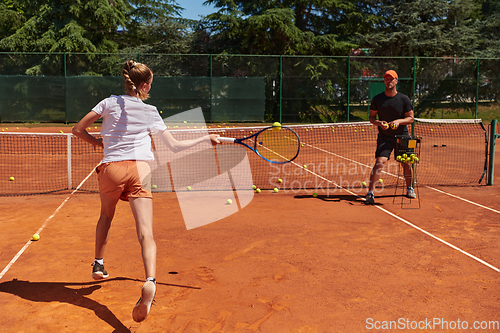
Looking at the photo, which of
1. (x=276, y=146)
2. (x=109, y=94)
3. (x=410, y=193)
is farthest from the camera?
(x=109, y=94)

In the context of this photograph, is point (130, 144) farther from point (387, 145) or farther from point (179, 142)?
point (387, 145)

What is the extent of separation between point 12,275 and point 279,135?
12.2 m

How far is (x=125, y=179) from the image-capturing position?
119 inches

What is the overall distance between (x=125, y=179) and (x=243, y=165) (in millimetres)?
7114

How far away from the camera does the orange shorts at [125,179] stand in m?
3.04

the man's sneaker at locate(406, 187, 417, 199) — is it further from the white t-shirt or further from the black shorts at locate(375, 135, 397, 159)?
the white t-shirt

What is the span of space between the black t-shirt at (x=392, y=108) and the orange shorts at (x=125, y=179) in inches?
169

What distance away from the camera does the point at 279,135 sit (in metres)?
A: 15.6

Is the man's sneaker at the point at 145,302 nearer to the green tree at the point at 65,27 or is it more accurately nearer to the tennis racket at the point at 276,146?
the tennis racket at the point at 276,146

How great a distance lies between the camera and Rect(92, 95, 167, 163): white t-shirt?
303 centimetres

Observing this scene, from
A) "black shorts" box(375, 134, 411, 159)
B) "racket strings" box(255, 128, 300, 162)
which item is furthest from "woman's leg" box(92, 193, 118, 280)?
"racket strings" box(255, 128, 300, 162)

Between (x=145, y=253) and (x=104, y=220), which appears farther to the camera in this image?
(x=104, y=220)

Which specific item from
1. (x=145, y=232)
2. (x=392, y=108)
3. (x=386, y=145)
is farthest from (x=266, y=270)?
(x=392, y=108)

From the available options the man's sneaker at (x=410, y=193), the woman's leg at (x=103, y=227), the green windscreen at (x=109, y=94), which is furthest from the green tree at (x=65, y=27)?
the woman's leg at (x=103, y=227)
